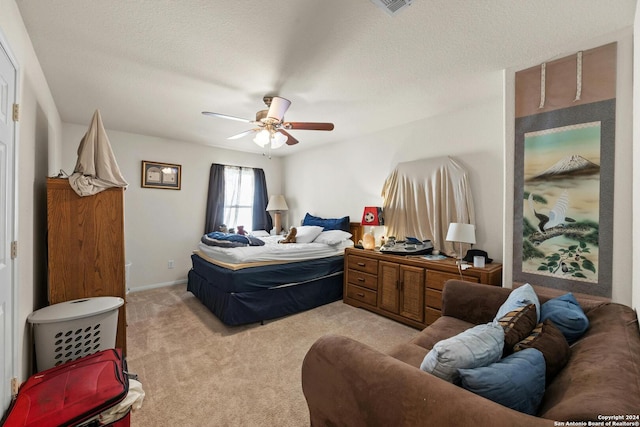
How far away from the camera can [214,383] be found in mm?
1962

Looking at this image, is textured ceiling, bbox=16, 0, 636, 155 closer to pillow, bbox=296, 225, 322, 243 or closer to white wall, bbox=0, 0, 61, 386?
white wall, bbox=0, 0, 61, 386

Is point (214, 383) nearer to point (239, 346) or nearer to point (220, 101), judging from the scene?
point (239, 346)

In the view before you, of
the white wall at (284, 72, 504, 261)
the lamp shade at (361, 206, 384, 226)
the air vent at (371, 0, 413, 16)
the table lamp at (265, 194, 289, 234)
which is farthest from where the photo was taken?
the table lamp at (265, 194, 289, 234)

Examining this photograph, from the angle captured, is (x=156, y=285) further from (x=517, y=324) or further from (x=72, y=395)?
(x=517, y=324)

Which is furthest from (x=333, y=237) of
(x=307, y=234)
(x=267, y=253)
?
(x=267, y=253)

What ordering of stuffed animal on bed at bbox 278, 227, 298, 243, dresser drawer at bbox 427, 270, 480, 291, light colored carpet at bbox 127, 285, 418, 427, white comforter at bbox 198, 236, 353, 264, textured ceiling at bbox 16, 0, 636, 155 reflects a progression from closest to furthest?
textured ceiling at bbox 16, 0, 636, 155 < light colored carpet at bbox 127, 285, 418, 427 < dresser drawer at bbox 427, 270, 480, 291 < white comforter at bbox 198, 236, 353, 264 < stuffed animal on bed at bbox 278, 227, 298, 243

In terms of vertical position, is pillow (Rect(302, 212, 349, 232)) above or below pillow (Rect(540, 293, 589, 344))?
above

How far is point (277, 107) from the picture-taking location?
2.49 m

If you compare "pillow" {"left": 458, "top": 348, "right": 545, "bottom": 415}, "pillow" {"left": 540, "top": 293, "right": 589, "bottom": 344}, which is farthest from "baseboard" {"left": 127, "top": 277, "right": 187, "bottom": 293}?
"pillow" {"left": 540, "top": 293, "right": 589, "bottom": 344}

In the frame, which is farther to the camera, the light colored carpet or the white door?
the light colored carpet

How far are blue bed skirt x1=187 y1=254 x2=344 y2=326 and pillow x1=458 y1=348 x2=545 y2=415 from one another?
2404 mm

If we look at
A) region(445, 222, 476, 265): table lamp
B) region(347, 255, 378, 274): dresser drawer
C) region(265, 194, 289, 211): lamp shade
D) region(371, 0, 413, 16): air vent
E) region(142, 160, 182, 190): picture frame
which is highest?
region(371, 0, 413, 16): air vent

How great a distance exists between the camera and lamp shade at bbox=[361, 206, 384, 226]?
3754 millimetres

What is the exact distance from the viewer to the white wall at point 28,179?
1.48m
